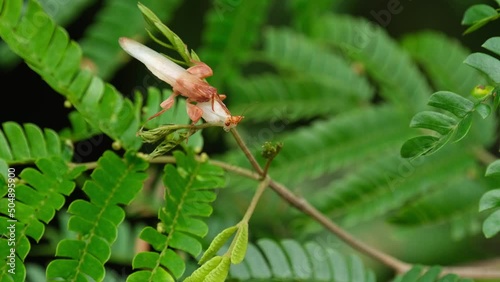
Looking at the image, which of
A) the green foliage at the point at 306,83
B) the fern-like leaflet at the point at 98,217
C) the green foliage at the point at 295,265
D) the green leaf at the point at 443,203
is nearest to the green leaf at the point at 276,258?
the green foliage at the point at 295,265

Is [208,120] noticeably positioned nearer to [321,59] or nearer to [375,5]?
[321,59]

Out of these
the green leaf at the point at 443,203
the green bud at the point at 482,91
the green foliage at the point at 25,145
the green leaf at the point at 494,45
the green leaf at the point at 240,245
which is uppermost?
the green leaf at the point at 494,45

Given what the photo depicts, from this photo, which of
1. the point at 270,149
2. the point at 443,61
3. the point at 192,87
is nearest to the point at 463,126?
the point at 270,149

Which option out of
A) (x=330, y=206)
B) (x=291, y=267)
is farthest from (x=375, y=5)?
(x=291, y=267)

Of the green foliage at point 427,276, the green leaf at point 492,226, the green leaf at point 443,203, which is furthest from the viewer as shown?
the green leaf at point 443,203

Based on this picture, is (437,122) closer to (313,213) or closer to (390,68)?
(313,213)

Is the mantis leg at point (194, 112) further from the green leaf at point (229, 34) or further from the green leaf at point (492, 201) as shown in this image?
the green leaf at point (229, 34)

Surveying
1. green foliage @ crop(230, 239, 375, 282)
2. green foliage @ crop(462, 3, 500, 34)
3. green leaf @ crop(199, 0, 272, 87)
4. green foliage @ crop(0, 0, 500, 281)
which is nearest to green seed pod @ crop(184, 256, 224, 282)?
green foliage @ crop(0, 0, 500, 281)

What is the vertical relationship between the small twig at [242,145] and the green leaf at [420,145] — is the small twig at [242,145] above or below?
below

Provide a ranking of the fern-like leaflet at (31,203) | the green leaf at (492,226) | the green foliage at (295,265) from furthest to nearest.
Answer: the green foliage at (295,265) < the fern-like leaflet at (31,203) < the green leaf at (492,226)
